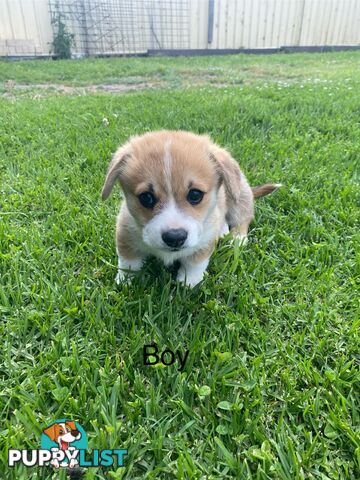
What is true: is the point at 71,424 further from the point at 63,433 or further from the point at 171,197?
the point at 171,197

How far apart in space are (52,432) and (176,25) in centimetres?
1396

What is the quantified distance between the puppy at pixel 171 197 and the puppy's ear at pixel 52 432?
2.86ft

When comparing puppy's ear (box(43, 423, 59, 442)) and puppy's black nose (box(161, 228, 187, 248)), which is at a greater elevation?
puppy's black nose (box(161, 228, 187, 248))

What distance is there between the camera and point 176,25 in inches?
513

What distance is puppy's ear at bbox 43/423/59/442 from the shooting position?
55.4 inches

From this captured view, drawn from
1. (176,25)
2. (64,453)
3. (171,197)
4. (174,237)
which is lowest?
(64,453)

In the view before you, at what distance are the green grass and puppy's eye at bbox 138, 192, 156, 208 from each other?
44cm

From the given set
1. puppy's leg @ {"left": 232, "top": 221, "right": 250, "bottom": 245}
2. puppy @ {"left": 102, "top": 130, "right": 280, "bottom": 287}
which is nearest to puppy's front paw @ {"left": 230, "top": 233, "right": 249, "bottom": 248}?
puppy's leg @ {"left": 232, "top": 221, "right": 250, "bottom": 245}

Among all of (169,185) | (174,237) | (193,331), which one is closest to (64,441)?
(193,331)

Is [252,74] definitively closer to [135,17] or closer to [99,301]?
[135,17]

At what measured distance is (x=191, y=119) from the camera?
4.62 m

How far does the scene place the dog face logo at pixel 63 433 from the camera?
1.40 meters

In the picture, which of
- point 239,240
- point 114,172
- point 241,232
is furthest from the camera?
point 241,232

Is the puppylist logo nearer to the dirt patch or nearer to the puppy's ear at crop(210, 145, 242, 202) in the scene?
the puppy's ear at crop(210, 145, 242, 202)
